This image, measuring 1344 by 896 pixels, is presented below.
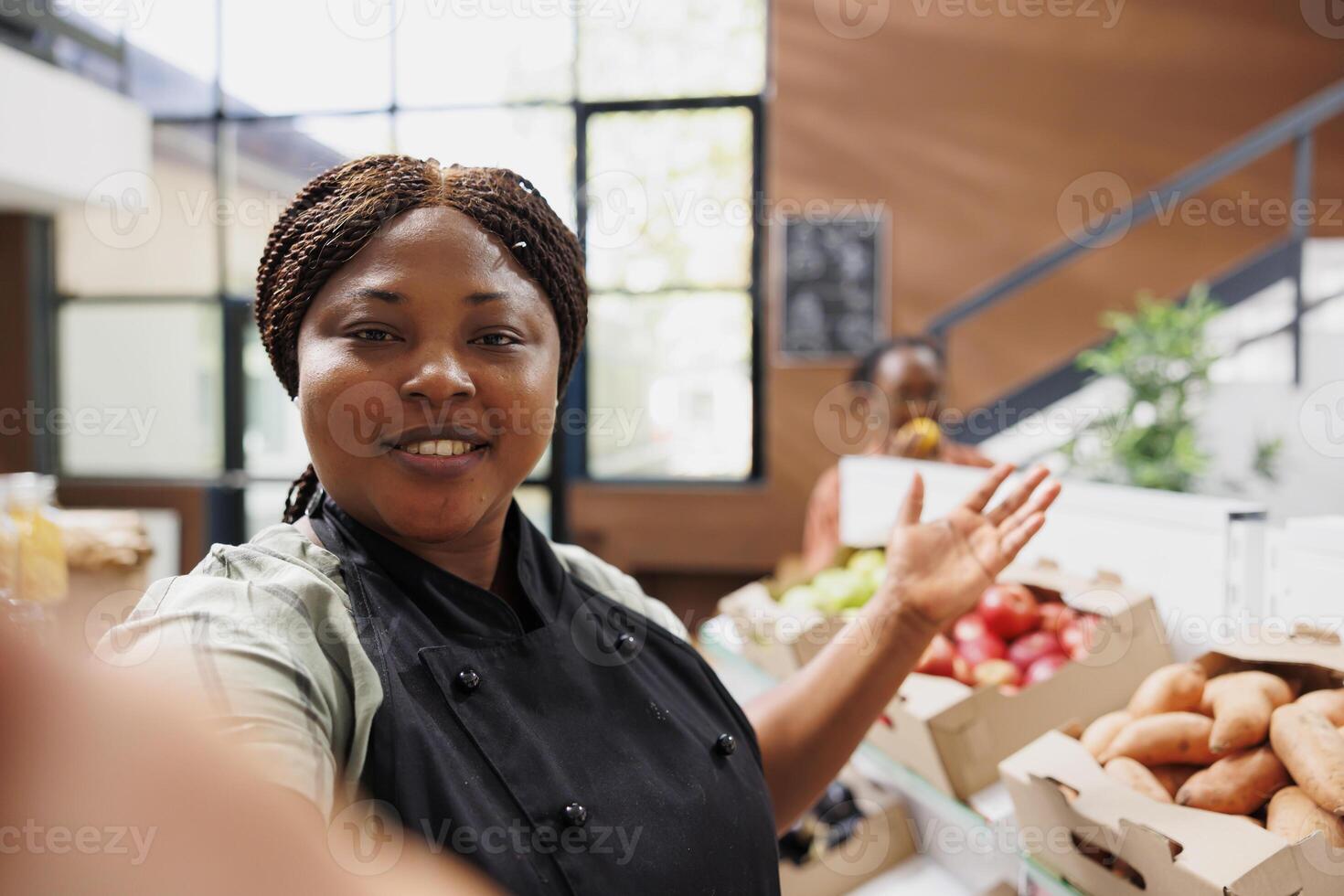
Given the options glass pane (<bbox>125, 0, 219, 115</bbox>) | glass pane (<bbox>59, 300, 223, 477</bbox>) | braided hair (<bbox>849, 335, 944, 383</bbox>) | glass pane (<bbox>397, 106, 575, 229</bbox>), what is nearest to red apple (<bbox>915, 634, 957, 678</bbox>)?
braided hair (<bbox>849, 335, 944, 383</bbox>)

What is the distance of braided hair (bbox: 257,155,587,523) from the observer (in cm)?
82

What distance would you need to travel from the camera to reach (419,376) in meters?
0.80

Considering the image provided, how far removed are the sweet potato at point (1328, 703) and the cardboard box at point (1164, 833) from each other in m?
0.03

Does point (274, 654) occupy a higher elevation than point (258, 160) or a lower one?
lower

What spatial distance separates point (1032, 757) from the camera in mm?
1084

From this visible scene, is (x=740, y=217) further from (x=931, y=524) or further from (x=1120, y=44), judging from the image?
(x=931, y=524)

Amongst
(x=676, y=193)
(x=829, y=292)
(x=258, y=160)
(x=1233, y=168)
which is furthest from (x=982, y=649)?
(x=258, y=160)

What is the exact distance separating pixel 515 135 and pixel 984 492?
4259mm

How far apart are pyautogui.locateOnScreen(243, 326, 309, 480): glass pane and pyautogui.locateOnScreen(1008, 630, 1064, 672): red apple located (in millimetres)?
4373

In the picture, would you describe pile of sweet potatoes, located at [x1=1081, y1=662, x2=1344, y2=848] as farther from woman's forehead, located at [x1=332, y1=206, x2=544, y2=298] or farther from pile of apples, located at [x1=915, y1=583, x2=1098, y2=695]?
woman's forehead, located at [x1=332, y1=206, x2=544, y2=298]

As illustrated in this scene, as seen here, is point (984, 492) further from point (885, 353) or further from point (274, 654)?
point (885, 353)

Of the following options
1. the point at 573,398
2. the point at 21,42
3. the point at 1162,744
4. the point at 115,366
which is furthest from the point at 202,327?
the point at 1162,744

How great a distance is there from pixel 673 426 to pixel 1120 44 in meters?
2.84

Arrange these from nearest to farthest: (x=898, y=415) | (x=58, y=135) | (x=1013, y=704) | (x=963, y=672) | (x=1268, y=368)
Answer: (x=1013, y=704) → (x=963, y=672) → (x=898, y=415) → (x=1268, y=368) → (x=58, y=135)
